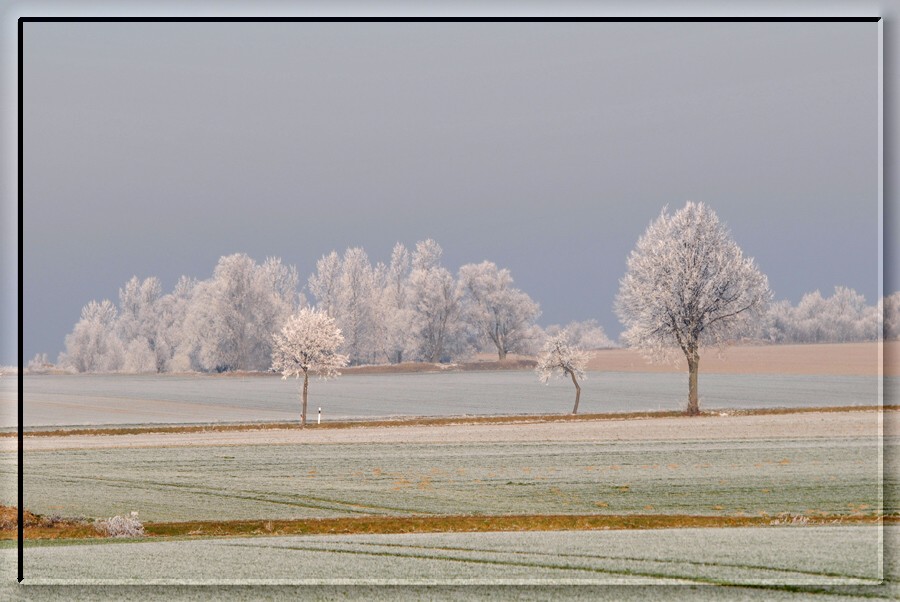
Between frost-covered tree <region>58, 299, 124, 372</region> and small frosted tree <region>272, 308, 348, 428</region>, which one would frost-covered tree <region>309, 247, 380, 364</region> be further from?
frost-covered tree <region>58, 299, 124, 372</region>

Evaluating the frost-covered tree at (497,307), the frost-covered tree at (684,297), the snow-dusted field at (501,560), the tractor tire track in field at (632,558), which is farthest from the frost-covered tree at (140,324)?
the frost-covered tree at (684,297)

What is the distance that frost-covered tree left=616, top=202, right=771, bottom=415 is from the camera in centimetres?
4544

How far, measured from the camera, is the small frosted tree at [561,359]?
49031 mm

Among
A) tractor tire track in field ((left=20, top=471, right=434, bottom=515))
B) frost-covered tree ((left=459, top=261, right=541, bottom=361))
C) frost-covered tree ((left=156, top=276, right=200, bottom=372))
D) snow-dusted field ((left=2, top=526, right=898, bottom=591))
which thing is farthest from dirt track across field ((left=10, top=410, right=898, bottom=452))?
snow-dusted field ((left=2, top=526, right=898, bottom=591))

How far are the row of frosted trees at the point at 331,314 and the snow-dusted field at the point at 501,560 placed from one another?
24.4ft

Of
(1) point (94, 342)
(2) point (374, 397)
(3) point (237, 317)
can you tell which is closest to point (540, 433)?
(2) point (374, 397)

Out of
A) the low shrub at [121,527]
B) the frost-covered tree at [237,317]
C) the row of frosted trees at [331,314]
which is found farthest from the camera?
the frost-covered tree at [237,317]

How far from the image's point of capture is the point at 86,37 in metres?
14.6

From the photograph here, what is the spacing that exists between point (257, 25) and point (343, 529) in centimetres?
922

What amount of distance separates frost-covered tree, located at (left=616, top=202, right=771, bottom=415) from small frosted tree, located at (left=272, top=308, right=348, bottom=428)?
1299cm

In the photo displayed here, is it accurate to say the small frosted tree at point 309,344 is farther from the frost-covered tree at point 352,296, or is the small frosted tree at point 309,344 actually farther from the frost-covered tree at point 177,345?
the frost-covered tree at point 177,345

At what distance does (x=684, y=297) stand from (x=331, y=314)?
1830cm

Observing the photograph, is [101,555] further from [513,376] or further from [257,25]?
[513,376]

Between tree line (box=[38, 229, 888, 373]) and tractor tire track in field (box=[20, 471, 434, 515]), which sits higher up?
tree line (box=[38, 229, 888, 373])
